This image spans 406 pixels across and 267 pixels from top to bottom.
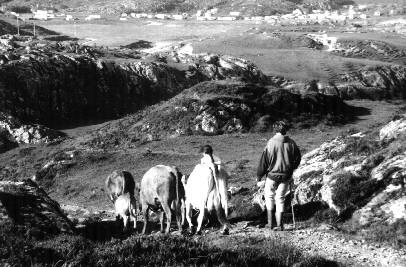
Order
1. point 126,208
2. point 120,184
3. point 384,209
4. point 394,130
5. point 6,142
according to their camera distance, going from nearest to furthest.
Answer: point 384,209
point 126,208
point 120,184
point 394,130
point 6,142

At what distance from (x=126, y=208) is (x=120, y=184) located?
1484 mm

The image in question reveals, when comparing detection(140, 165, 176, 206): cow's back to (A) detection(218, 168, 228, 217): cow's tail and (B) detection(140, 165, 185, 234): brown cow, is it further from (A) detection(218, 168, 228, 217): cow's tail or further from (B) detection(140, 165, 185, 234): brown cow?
(A) detection(218, 168, 228, 217): cow's tail

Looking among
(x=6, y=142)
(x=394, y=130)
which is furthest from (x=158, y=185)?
(x=6, y=142)

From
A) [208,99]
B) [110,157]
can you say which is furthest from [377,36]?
[110,157]

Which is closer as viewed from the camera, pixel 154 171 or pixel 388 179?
pixel 388 179

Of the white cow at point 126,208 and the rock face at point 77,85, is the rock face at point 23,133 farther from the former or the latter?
the white cow at point 126,208

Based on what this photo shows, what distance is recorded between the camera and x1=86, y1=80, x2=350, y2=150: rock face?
138 ft

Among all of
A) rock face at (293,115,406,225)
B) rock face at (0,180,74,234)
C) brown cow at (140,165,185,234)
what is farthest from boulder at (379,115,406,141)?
rock face at (0,180,74,234)

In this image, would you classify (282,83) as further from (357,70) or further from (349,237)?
(349,237)

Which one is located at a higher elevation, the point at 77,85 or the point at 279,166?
the point at 279,166

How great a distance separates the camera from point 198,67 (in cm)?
7831

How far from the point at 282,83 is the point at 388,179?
6598 centimetres

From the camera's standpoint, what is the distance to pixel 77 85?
61.7 m

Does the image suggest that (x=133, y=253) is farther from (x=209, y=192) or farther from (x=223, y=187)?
(x=223, y=187)
